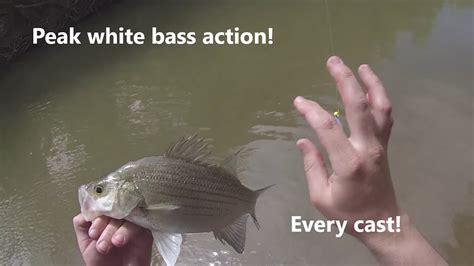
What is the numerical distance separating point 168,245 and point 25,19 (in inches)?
186

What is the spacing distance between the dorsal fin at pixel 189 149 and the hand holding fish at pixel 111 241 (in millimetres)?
216

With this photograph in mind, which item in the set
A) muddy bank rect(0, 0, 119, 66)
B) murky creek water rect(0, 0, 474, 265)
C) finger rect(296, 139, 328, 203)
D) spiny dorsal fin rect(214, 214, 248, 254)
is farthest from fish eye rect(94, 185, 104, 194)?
muddy bank rect(0, 0, 119, 66)

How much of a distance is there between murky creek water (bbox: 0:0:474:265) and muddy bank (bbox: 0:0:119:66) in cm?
17

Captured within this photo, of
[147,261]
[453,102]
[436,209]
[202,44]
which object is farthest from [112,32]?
[147,261]

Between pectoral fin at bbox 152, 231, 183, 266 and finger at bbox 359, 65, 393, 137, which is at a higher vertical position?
finger at bbox 359, 65, 393, 137

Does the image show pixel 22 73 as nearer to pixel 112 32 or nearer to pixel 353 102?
pixel 112 32

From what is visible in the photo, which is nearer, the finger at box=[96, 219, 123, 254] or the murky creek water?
the finger at box=[96, 219, 123, 254]

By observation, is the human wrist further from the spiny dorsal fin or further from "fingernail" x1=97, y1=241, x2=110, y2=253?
"fingernail" x1=97, y1=241, x2=110, y2=253

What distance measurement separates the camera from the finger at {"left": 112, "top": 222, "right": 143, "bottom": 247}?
1322mm

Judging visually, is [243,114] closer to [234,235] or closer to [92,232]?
[234,235]

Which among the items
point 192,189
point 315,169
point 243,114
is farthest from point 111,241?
point 243,114

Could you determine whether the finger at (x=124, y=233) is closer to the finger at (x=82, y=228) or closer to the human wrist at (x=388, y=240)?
the finger at (x=82, y=228)

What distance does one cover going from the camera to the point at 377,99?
1157mm

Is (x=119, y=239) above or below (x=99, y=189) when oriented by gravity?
below
